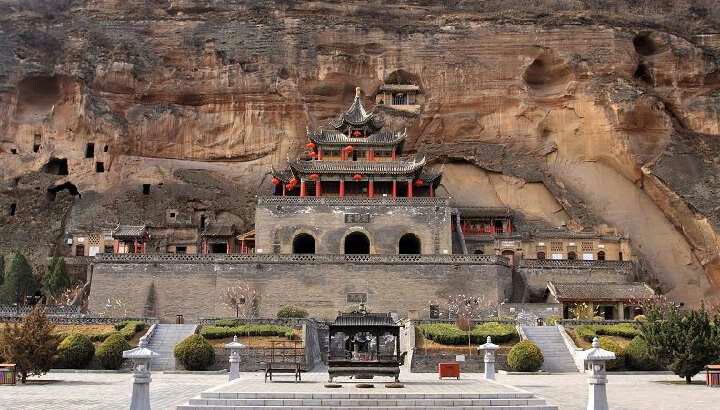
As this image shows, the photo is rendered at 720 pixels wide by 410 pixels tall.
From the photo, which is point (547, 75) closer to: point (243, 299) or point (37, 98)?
point (243, 299)

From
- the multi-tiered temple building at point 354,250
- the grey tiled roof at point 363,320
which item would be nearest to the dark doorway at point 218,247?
the multi-tiered temple building at point 354,250

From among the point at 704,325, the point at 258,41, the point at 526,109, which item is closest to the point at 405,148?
the point at 526,109

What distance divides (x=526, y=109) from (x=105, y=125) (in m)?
27.8

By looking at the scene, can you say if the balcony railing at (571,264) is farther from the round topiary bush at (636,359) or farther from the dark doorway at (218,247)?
the dark doorway at (218,247)

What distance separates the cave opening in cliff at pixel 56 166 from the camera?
5094cm

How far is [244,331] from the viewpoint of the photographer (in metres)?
29.7

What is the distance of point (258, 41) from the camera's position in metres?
50.9

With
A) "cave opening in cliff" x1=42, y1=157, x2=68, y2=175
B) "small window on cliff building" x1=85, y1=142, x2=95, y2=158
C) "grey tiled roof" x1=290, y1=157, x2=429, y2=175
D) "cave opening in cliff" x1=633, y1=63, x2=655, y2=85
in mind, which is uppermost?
"cave opening in cliff" x1=633, y1=63, x2=655, y2=85

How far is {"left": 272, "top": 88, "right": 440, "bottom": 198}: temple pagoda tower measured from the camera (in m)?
46.0

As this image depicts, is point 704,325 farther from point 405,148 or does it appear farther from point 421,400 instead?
point 405,148

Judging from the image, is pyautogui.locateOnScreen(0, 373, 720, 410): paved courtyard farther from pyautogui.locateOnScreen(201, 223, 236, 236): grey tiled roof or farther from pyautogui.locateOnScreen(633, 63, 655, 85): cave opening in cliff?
pyautogui.locateOnScreen(633, 63, 655, 85): cave opening in cliff

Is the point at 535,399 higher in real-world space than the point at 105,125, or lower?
lower

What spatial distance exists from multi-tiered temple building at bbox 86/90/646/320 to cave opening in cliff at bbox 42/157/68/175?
5937mm

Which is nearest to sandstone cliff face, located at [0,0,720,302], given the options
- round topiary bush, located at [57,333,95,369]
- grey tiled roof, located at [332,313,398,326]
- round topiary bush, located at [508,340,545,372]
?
round topiary bush, located at [508,340,545,372]
